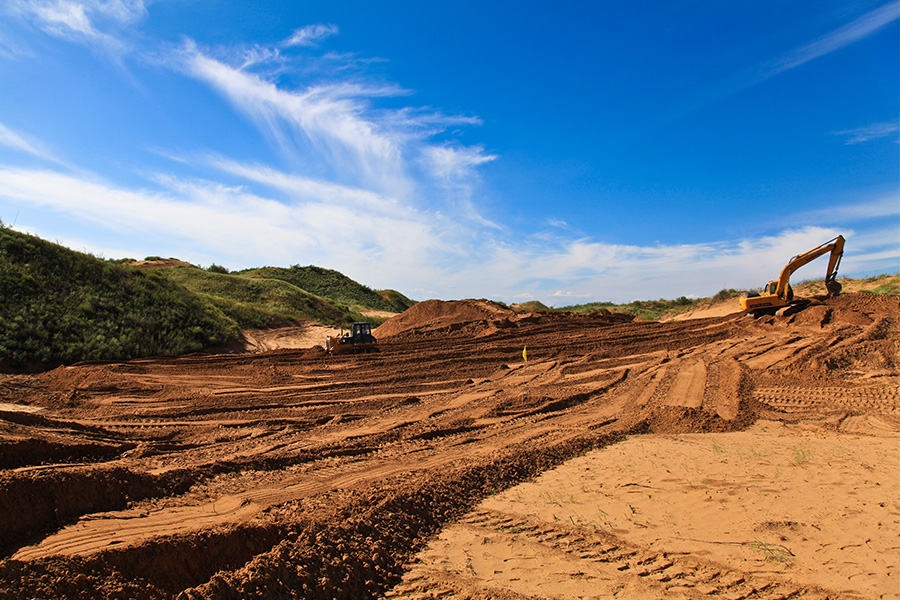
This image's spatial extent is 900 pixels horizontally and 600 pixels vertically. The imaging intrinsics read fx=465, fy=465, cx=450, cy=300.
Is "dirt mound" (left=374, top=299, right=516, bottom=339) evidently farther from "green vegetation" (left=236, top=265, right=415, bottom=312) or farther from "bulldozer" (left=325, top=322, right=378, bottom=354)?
"green vegetation" (left=236, top=265, right=415, bottom=312)

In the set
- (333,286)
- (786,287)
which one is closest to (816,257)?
(786,287)

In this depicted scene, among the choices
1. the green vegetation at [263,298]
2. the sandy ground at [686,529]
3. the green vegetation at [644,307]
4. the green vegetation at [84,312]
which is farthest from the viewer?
the green vegetation at [644,307]

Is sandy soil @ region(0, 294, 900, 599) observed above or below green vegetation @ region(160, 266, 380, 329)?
below

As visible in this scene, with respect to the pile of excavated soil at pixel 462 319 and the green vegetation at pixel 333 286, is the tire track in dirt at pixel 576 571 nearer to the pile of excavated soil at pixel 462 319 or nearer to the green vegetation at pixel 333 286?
the pile of excavated soil at pixel 462 319

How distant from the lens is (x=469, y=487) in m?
6.34

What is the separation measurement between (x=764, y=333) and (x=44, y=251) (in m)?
34.9

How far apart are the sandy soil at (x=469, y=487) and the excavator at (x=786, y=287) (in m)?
8.39

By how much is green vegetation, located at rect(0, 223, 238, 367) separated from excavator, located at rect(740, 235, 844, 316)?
28.1 m

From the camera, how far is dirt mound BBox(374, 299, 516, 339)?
28.5 metres

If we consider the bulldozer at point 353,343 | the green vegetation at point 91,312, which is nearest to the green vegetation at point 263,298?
the green vegetation at point 91,312

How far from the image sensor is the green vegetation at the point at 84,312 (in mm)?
18844

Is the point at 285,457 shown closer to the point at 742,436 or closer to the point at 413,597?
the point at 413,597

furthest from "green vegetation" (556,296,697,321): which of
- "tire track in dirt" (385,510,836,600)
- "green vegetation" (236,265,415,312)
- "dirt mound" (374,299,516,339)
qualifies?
"tire track in dirt" (385,510,836,600)

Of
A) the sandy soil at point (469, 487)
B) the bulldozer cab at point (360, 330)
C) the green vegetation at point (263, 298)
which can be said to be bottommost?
the sandy soil at point (469, 487)
